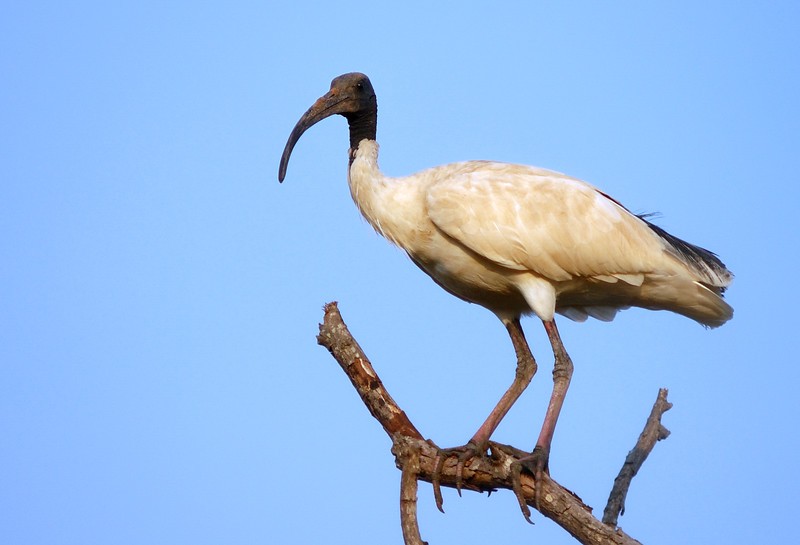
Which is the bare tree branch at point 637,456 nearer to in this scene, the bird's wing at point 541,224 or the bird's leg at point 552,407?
the bird's leg at point 552,407

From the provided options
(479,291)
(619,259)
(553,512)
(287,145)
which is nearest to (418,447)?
(553,512)

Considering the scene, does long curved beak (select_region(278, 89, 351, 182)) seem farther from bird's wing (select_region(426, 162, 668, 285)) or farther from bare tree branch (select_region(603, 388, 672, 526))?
bare tree branch (select_region(603, 388, 672, 526))

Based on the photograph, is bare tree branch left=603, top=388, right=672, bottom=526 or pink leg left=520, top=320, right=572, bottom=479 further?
bare tree branch left=603, top=388, right=672, bottom=526

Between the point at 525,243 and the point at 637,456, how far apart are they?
1724 mm

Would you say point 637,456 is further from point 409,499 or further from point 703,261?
point 409,499

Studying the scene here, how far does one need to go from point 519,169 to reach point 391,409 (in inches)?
74.8

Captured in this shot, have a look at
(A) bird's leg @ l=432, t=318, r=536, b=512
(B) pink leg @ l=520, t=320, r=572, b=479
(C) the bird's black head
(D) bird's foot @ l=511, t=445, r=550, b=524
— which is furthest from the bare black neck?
(D) bird's foot @ l=511, t=445, r=550, b=524

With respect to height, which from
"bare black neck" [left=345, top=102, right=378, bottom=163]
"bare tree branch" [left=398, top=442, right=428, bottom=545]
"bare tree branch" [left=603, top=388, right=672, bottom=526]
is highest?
"bare black neck" [left=345, top=102, right=378, bottom=163]

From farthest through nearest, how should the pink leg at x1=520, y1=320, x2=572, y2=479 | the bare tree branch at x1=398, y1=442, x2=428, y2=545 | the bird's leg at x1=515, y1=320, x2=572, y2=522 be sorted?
the pink leg at x1=520, y1=320, x2=572, y2=479 < the bird's leg at x1=515, y1=320, x2=572, y2=522 < the bare tree branch at x1=398, y1=442, x2=428, y2=545

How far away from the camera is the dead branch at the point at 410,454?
614 cm

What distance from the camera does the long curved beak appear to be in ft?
24.7

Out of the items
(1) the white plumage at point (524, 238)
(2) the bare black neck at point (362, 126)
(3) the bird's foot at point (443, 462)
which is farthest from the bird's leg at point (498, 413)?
(2) the bare black neck at point (362, 126)

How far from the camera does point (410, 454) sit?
638 centimetres

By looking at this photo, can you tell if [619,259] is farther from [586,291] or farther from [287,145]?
[287,145]
